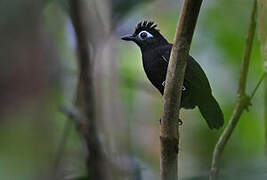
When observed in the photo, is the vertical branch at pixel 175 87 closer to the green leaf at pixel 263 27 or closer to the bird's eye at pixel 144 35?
the green leaf at pixel 263 27

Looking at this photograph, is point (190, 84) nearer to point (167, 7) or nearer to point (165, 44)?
point (165, 44)

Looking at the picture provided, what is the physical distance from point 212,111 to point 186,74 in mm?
105

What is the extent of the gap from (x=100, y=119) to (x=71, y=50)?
0.74m

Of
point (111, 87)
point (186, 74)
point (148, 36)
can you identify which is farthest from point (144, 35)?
point (111, 87)

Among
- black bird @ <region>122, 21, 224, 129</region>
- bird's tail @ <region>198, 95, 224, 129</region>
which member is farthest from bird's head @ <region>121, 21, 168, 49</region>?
bird's tail @ <region>198, 95, 224, 129</region>

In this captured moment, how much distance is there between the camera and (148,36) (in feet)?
5.05

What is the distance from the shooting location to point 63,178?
213cm

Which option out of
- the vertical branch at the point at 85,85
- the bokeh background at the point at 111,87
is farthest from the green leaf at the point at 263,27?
the vertical branch at the point at 85,85

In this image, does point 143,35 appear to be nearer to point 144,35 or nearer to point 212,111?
point 144,35

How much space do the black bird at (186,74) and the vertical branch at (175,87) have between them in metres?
0.05

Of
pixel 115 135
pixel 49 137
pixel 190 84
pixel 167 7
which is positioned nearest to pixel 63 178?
pixel 115 135

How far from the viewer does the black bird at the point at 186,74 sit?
1141 mm

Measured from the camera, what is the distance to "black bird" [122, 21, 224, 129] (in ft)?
3.74

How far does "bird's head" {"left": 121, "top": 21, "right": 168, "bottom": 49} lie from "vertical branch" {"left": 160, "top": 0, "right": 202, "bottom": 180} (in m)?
0.35
